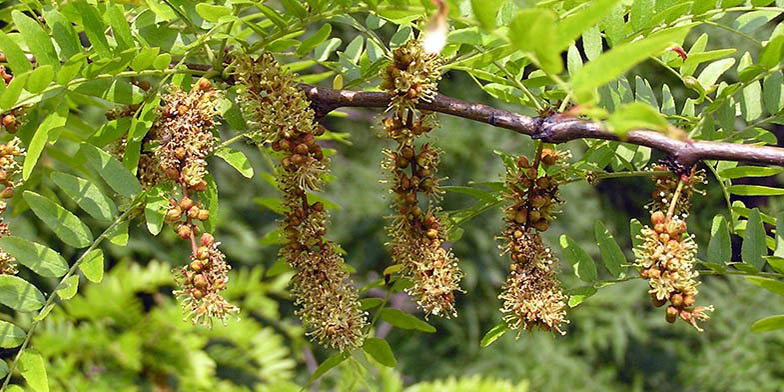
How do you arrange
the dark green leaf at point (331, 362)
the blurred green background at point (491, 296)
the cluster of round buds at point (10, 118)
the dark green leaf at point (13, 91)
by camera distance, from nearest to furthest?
the dark green leaf at point (13, 91), the cluster of round buds at point (10, 118), the dark green leaf at point (331, 362), the blurred green background at point (491, 296)

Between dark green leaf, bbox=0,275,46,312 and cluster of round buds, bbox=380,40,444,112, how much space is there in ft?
1.07

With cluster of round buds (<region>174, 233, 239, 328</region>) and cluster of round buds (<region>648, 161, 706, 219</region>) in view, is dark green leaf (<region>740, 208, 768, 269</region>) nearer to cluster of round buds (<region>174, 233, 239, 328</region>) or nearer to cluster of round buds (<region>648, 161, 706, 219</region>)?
cluster of round buds (<region>648, 161, 706, 219</region>)

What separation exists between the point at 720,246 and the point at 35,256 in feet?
1.96

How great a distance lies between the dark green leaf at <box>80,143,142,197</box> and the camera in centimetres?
68

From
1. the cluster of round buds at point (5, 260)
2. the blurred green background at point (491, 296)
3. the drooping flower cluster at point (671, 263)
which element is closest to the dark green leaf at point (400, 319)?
the drooping flower cluster at point (671, 263)

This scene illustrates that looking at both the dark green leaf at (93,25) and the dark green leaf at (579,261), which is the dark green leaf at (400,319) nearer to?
the dark green leaf at (579,261)

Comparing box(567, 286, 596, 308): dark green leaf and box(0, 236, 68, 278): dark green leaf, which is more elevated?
box(0, 236, 68, 278): dark green leaf

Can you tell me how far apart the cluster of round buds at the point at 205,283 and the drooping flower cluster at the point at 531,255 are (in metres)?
0.24

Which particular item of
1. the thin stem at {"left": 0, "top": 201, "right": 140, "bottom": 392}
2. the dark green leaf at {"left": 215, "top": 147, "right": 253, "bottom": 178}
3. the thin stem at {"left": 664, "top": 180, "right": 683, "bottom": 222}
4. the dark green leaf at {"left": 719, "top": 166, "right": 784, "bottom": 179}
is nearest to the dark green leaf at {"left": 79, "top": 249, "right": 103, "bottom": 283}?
the thin stem at {"left": 0, "top": 201, "right": 140, "bottom": 392}

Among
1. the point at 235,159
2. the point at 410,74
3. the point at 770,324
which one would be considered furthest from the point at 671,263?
the point at 235,159

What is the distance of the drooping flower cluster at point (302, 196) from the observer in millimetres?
675

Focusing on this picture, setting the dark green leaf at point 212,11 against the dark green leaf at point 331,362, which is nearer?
the dark green leaf at point 212,11

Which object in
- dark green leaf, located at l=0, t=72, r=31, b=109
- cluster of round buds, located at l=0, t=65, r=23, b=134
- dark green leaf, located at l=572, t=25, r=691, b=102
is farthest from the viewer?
cluster of round buds, located at l=0, t=65, r=23, b=134

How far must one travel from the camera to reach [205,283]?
65cm
